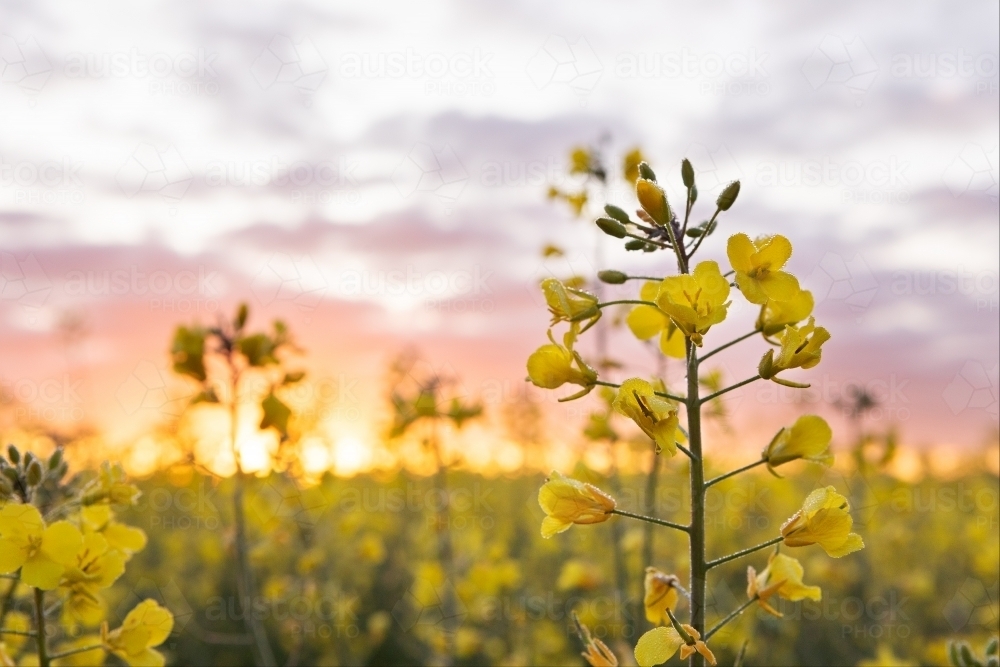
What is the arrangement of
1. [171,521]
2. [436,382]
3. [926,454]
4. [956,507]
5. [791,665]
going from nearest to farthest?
[436,382]
[791,665]
[171,521]
[956,507]
[926,454]

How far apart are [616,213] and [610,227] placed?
86 millimetres

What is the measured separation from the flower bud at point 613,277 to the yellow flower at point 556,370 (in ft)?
0.74

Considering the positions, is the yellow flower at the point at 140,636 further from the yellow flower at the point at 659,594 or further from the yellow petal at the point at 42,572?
the yellow flower at the point at 659,594

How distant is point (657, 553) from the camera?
7508 millimetres

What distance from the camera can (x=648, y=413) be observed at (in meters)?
1.89

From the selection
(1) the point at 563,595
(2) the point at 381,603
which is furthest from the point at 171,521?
(1) the point at 563,595

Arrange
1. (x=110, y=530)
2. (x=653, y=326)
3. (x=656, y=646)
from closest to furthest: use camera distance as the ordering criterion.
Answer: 1. (x=656, y=646)
2. (x=653, y=326)
3. (x=110, y=530)

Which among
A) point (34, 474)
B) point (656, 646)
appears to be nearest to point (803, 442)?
point (656, 646)

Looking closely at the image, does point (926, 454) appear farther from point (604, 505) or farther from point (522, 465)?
point (604, 505)

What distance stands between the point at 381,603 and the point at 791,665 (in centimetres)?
468

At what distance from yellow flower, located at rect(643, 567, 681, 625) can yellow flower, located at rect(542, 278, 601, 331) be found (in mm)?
762

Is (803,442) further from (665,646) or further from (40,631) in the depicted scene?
(40,631)

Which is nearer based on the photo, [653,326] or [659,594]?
[659,594]

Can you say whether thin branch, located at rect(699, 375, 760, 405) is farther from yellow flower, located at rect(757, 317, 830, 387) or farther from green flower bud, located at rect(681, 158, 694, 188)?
green flower bud, located at rect(681, 158, 694, 188)
